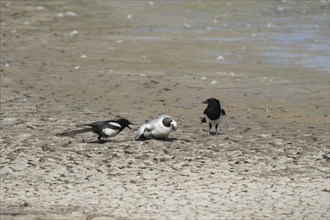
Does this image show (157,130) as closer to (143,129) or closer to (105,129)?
(143,129)

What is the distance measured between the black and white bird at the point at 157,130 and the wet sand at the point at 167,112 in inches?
4.8

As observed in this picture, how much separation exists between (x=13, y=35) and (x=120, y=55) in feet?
14.7

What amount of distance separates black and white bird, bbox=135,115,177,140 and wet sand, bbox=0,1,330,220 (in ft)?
0.40

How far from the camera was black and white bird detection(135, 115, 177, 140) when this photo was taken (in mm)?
14312

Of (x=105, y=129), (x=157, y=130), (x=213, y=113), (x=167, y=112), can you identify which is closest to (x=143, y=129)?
(x=157, y=130)

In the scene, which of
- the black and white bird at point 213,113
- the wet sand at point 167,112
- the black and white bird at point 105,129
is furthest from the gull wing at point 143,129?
the black and white bird at point 213,113

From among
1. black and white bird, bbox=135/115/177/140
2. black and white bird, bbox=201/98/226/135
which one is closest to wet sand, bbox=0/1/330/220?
black and white bird, bbox=135/115/177/140

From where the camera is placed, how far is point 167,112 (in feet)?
55.5

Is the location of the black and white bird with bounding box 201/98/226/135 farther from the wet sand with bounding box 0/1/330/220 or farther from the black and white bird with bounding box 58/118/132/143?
the black and white bird with bounding box 58/118/132/143

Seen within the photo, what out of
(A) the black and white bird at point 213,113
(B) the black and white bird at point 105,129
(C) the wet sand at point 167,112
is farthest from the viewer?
(A) the black and white bird at point 213,113

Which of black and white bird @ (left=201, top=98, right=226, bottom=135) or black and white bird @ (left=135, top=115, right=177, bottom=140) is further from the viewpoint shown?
black and white bird @ (left=201, top=98, right=226, bottom=135)

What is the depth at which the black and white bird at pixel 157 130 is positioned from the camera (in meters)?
14.3

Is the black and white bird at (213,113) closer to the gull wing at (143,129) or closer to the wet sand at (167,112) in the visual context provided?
the wet sand at (167,112)

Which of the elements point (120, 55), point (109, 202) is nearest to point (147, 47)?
point (120, 55)
